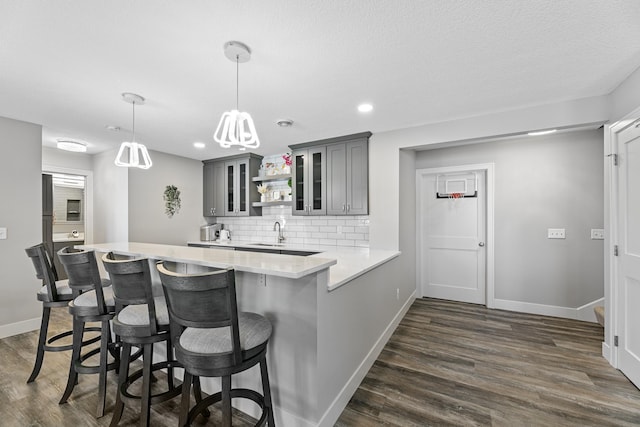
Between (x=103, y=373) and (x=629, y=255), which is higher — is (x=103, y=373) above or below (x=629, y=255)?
below

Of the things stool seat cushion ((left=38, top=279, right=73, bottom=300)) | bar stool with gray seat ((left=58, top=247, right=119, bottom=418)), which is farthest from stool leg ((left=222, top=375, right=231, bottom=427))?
stool seat cushion ((left=38, top=279, right=73, bottom=300))

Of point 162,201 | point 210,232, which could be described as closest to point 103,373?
point 162,201

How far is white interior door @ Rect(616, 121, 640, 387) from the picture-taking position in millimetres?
2195

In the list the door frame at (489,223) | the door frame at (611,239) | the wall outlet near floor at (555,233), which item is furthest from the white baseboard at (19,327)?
the wall outlet near floor at (555,233)

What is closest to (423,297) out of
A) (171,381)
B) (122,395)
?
(171,381)

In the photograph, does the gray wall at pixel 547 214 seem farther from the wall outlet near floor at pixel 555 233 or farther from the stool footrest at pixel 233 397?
the stool footrest at pixel 233 397

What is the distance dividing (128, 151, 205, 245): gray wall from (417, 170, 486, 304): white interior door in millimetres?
4015

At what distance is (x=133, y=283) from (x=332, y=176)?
2.89 meters

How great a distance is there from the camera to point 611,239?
8.16ft

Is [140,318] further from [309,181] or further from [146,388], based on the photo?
[309,181]

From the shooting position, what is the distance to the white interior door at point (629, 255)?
220 cm

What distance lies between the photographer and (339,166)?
396cm

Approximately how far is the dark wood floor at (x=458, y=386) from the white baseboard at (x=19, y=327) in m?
0.11

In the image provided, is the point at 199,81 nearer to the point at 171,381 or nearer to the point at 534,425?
the point at 171,381
